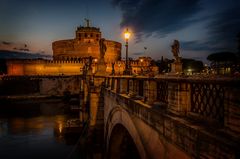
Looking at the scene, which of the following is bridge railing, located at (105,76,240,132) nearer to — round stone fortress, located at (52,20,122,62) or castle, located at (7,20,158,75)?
castle, located at (7,20,158,75)

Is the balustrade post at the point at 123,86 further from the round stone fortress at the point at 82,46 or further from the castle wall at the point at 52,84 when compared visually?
the round stone fortress at the point at 82,46

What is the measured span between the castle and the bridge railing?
48.9m

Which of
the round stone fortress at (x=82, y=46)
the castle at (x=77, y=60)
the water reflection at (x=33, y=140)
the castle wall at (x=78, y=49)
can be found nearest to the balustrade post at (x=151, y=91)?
the water reflection at (x=33, y=140)

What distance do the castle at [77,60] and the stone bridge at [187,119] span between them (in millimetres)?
48869

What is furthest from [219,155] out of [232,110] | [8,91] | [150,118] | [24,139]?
[8,91]

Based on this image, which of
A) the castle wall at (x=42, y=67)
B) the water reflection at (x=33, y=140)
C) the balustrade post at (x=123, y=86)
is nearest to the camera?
the balustrade post at (x=123, y=86)

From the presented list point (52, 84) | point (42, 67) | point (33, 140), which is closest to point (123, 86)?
point (33, 140)

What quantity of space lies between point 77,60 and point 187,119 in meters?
65.0

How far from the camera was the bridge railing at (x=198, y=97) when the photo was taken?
2.72 metres

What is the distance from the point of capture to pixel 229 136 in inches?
108

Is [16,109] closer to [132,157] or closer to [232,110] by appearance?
[132,157]

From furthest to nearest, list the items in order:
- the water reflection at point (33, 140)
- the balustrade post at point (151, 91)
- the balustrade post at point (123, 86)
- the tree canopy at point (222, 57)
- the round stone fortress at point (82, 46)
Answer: the round stone fortress at point (82, 46)
the tree canopy at point (222, 57)
the water reflection at point (33, 140)
the balustrade post at point (123, 86)
the balustrade post at point (151, 91)

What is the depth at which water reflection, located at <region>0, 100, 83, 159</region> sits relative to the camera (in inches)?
800

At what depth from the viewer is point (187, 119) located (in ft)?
12.3
